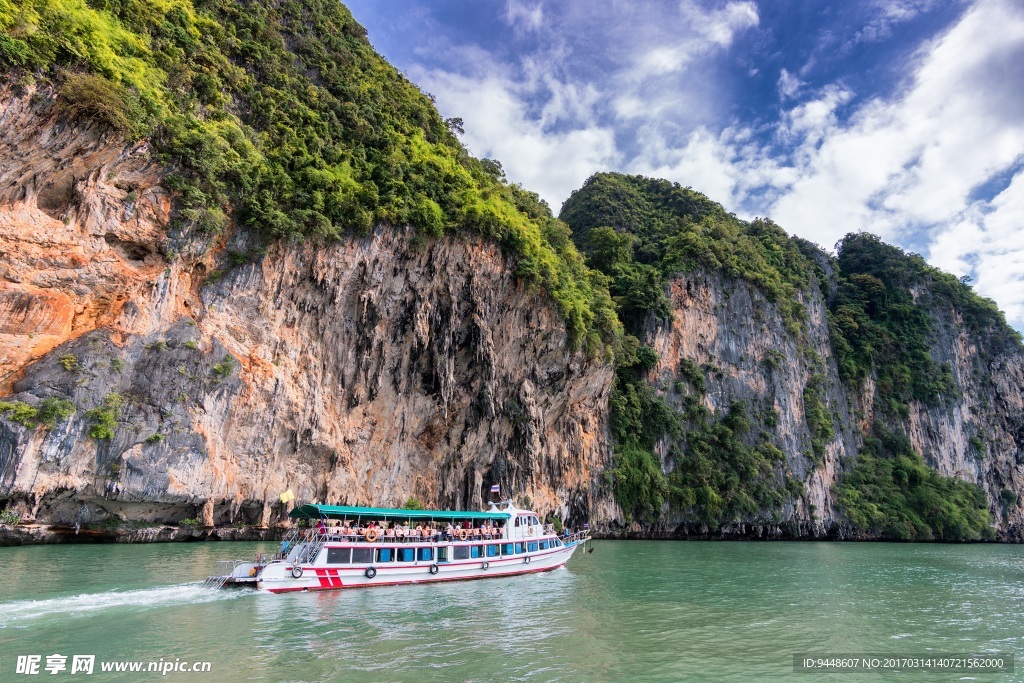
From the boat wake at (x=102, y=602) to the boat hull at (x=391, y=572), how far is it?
4.57ft

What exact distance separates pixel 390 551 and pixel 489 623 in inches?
285

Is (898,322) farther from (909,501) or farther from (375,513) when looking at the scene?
(375,513)

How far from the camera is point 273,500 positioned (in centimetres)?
2744

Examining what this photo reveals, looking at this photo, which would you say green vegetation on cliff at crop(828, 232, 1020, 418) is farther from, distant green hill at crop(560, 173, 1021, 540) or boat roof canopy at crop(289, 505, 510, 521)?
boat roof canopy at crop(289, 505, 510, 521)

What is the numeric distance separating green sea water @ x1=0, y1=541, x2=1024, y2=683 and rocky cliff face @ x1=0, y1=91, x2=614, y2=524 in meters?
4.05

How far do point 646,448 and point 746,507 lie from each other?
9.86 m

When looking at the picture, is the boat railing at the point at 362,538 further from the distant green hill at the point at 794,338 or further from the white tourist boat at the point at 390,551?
the distant green hill at the point at 794,338

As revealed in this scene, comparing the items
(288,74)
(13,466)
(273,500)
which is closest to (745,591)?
(273,500)

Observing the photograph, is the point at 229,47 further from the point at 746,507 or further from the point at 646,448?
the point at 746,507

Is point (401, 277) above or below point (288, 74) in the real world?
below

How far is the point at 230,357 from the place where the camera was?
25797mm

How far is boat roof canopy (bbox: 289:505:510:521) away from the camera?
19156 millimetres

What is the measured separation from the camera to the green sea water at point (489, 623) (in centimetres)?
1012

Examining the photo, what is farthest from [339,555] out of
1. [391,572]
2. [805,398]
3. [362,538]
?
[805,398]
